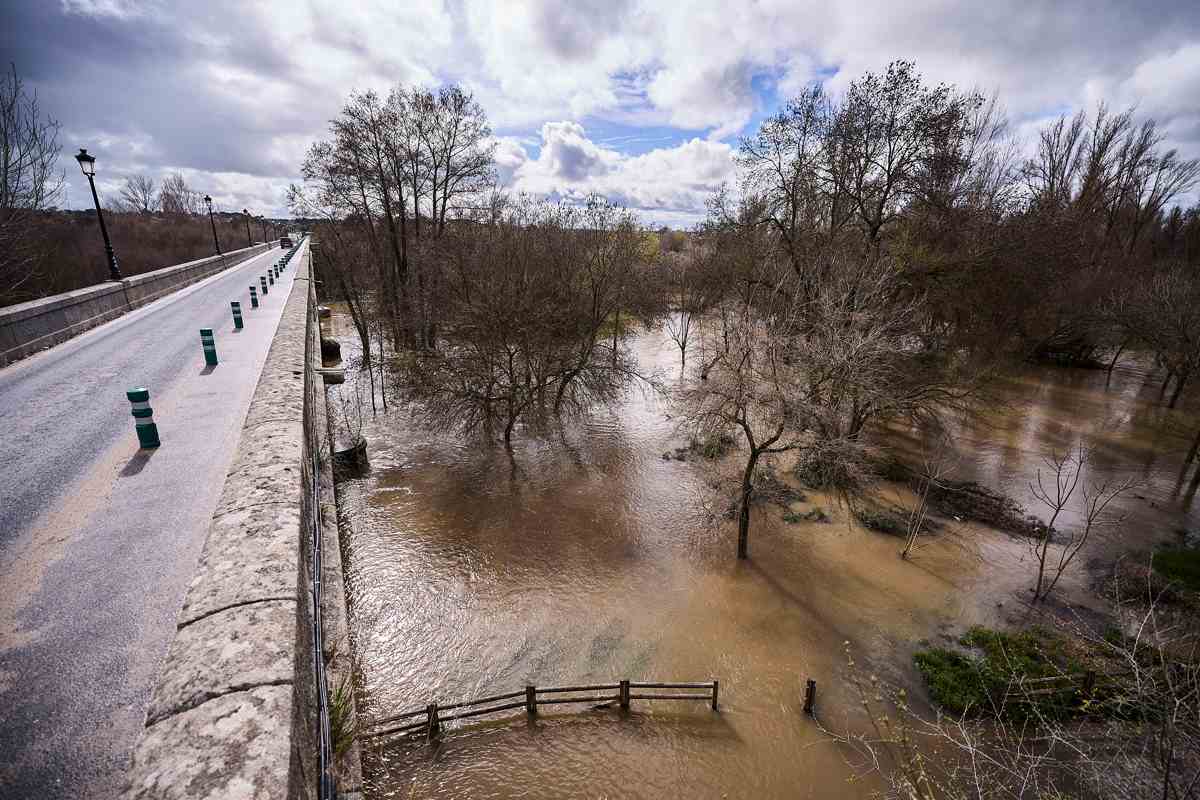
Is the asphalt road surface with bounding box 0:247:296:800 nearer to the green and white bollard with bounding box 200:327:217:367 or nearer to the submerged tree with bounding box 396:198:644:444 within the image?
the green and white bollard with bounding box 200:327:217:367

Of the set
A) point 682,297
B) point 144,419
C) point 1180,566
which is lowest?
Answer: point 1180,566

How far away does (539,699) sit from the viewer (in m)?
9.06

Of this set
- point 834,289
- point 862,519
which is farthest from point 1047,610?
point 834,289

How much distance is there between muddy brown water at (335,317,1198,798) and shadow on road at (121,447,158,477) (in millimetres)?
5385

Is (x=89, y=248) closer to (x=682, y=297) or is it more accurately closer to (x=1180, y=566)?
(x=682, y=297)

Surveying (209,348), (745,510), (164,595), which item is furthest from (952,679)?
(209,348)

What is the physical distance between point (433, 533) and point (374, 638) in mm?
3565

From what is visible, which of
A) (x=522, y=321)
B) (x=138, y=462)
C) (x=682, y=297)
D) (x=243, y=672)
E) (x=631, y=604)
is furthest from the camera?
(x=682, y=297)


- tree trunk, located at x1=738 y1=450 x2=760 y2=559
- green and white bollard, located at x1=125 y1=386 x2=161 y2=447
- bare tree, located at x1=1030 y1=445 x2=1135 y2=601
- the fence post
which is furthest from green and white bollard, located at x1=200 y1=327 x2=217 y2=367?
bare tree, located at x1=1030 y1=445 x2=1135 y2=601

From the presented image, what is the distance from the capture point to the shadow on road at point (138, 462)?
537 centimetres

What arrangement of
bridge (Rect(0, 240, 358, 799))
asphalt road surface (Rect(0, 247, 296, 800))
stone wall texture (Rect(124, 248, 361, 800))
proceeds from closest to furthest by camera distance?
stone wall texture (Rect(124, 248, 361, 800)), bridge (Rect(0, 240, 358, 799)), asphalt road surface (Rect(0, 247, 296, 800))

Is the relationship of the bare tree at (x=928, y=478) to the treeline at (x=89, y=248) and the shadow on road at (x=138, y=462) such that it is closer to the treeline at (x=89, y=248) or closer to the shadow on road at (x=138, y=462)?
the shadow on road at (x=138, y=462)

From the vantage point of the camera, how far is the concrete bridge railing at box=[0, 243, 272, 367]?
A: 952cm

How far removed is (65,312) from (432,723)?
12575 mm
